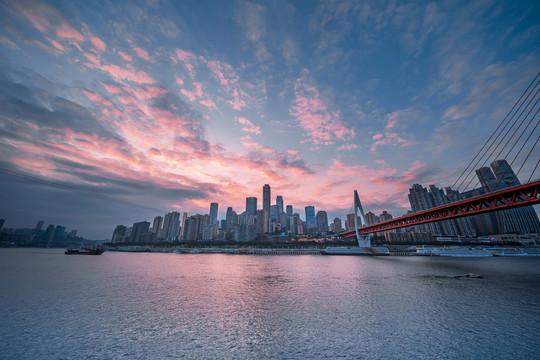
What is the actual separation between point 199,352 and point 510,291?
31.0m

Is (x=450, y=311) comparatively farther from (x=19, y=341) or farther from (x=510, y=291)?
(x=19, y=341)

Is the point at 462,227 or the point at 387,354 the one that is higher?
the point at 462,227

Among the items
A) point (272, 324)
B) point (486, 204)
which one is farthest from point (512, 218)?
point (272, 324)

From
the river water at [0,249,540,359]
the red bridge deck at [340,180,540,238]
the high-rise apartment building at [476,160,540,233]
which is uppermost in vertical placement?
the high-rise apartment building at [476,160,540,233]

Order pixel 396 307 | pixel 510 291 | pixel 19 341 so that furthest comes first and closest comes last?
pixel 510 291
pixel 396 307
pixel 19 341

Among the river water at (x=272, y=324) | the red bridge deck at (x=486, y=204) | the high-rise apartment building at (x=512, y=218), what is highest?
the high-rise apartment building at (x=512, y=218)

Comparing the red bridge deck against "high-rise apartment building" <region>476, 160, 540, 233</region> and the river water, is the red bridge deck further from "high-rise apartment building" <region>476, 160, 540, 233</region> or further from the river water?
"high-rise apartment building" <region>476, 160, 540, 233</region>

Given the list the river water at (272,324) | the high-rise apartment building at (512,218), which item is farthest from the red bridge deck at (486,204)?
the high-rise apartment building at (512,218)

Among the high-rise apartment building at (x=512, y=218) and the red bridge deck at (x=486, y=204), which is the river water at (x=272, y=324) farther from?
the high-rise apartment building at (x=512, y=218)

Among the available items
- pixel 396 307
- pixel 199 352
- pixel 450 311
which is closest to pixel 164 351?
pixel 199 352

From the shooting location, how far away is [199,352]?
30.6ft

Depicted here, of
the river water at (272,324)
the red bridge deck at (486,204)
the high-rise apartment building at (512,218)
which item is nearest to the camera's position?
the river water at (272,324)

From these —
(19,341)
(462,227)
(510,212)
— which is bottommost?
(19,341)

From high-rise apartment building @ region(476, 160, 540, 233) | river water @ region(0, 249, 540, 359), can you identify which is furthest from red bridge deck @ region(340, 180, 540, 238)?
high-rise apartment building @ region(476, 160, 540, 233)
